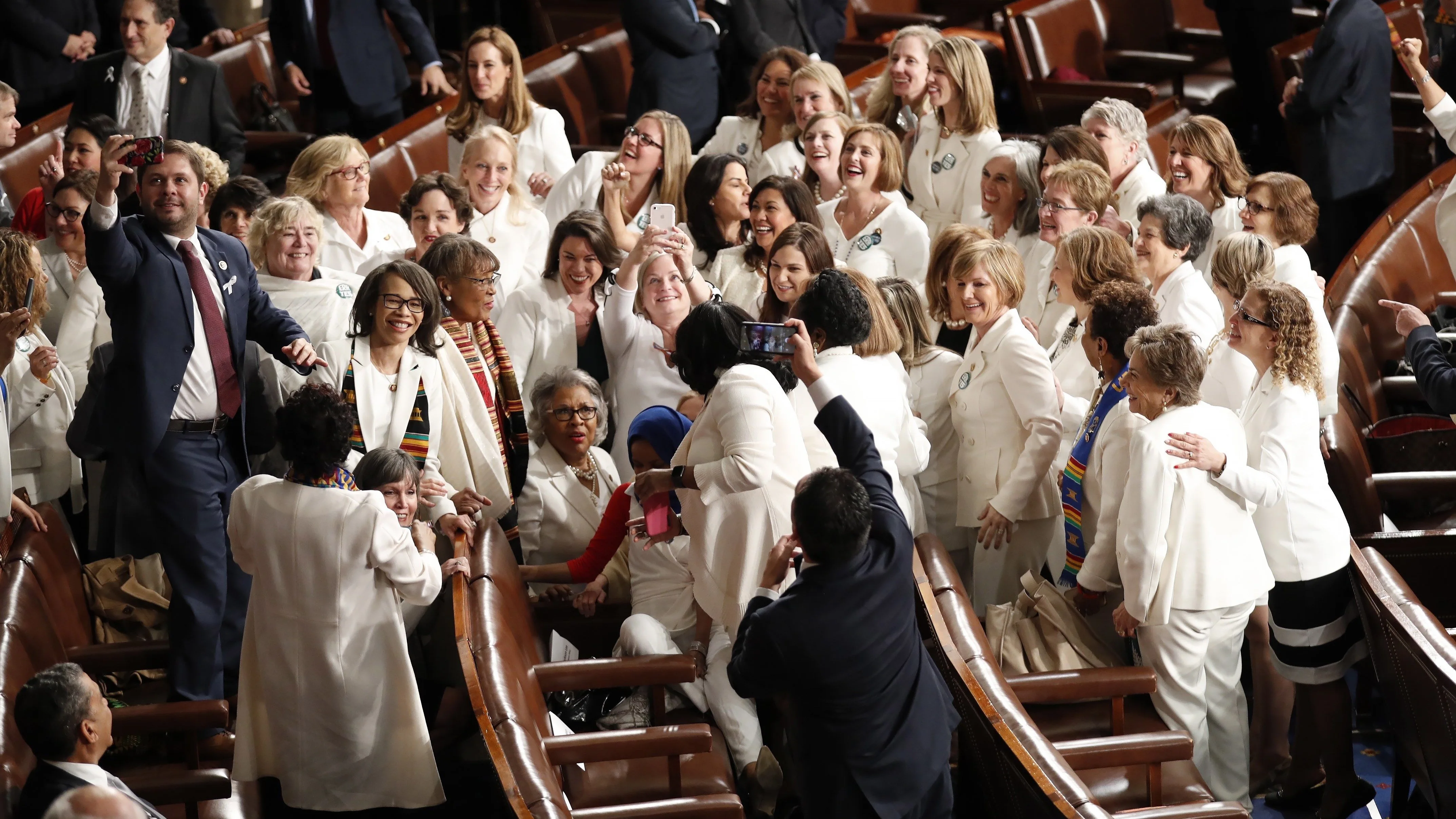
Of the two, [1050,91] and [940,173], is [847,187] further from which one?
[1050,91]

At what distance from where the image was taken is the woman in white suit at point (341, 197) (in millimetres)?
4695

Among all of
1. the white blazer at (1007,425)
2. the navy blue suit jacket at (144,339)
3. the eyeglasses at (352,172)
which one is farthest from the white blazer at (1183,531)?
the eyeglasses at (352,172)

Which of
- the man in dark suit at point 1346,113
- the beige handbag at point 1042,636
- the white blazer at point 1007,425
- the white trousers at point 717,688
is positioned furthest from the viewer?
the man in dark suit at point 1346,113

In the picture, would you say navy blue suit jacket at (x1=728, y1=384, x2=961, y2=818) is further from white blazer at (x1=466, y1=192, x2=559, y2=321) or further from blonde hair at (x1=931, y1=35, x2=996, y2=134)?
blonde hair at (x1=931, y1=35, x2=996, y2=134)

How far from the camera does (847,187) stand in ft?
15.8

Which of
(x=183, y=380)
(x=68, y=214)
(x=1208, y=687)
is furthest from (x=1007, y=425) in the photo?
(x=68, y=214)

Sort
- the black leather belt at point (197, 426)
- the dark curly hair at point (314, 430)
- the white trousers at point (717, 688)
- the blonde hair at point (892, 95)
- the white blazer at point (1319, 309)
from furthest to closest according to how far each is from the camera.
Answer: the blonde hair at point (892, 95) → the white blazer at point (1319, 309) → the black leather belt at point (197, 426) → the white trousers at point (717, 688) → the dark curly hair at point (314, 430)

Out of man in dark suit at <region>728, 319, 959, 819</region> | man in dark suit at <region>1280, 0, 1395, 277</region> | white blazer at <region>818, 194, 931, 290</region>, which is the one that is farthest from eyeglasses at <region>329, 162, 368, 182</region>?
man in dark suit at <region>1280, 0, 1395, 277</region>

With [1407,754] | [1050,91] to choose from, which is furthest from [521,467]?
[1050,91]

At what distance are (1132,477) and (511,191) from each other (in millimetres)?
2496

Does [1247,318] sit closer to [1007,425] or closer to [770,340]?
[1007,425]

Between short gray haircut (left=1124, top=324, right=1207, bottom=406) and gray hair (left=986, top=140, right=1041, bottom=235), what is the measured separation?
1.54m

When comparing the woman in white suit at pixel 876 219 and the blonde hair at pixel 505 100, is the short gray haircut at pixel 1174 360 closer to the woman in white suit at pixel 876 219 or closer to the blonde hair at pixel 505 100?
the woman in white suit at pixel 876 219

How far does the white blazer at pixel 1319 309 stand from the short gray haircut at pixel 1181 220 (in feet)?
0.72
